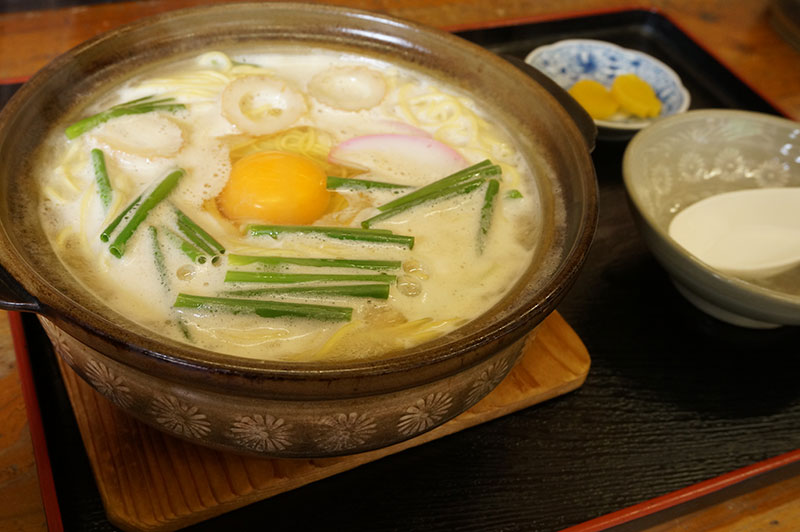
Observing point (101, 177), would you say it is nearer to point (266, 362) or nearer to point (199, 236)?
point (199, 236)

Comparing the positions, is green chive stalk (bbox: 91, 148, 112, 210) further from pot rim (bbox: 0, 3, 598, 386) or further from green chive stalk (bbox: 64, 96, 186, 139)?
Result: pot rim (bbox: 0, 3, 598, 386)

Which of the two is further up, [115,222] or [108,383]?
[115,222]

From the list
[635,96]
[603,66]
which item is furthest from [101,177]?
[603,66]

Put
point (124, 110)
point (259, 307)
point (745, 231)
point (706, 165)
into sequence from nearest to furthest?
point (259, 307) < point (124, 110) < point (745, 231) < point (706, 165)

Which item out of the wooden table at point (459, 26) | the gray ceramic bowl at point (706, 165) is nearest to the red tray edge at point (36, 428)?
the wooden table at point (459, 26)

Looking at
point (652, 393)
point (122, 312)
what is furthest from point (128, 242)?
point (652, 393)

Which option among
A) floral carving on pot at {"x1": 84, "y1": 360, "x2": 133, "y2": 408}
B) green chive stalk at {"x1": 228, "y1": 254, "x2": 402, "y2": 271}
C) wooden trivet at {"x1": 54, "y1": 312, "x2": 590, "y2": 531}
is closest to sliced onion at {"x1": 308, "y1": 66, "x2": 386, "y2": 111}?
green chive stalk at {"x1": 228, "y1": 254, "x2": 402, "y2": 271}

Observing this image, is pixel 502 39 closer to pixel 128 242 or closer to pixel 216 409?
pixel 128 242
